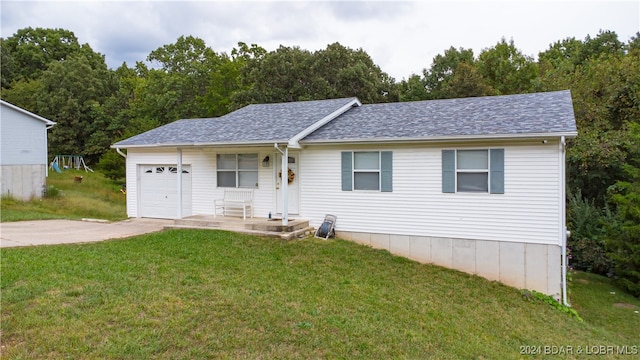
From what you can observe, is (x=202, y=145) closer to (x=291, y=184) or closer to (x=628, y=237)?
(x=291, y=184)

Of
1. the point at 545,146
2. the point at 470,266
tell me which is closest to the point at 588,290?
the point at 470,266

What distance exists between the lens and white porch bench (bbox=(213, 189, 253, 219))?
485 inches

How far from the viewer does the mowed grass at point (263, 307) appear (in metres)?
4.68

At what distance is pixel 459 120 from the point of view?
10641mm

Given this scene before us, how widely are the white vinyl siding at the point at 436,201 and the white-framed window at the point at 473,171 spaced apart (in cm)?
13

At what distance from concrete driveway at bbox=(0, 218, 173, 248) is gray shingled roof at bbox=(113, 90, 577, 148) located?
2719 millimetres

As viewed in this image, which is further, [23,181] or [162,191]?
[23,181]

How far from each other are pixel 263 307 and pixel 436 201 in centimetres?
591

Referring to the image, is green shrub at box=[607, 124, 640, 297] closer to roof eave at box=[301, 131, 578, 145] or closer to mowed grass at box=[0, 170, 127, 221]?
roof eave at box=[301, 131, 578, 145]

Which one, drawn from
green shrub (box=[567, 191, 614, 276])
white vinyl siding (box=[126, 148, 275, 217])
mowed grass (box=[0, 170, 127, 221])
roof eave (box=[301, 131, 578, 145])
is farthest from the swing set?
green shrub (box=[567, 191, 614, 276])

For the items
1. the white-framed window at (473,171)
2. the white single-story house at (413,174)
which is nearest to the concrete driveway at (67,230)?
the white single-story house at (413,174)

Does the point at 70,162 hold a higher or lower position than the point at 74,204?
higher

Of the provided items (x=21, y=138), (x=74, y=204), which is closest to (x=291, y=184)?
(x=74, y=204)

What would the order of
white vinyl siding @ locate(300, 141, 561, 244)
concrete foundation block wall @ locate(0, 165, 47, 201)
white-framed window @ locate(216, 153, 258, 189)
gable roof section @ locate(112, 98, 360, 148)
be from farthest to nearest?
concrete foundation block wall @ locate(0, 165, 47, 201) → white-framed window @ locate(216, 153, 258, 189) → gable roof section @ locate(112, 98, 360, 148) → white vinyl siding @ locate(300, 141, 561, 244)
